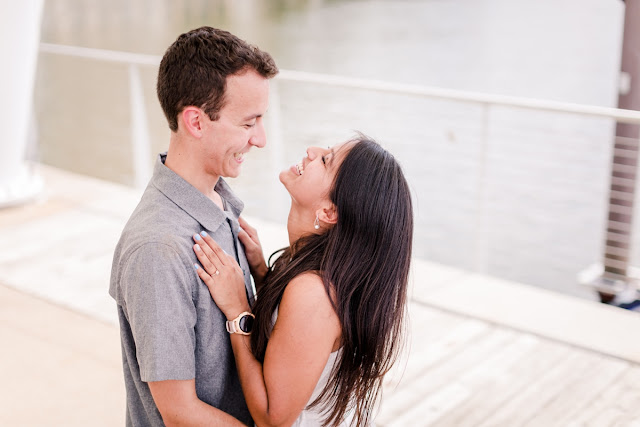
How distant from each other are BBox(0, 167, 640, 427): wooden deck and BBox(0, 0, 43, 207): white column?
81 cm

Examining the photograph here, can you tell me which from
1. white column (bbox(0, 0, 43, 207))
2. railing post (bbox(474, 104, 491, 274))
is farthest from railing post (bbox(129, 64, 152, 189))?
railing post (bbox(474, 104, 491, 274))

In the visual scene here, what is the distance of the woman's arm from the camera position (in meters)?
1.30

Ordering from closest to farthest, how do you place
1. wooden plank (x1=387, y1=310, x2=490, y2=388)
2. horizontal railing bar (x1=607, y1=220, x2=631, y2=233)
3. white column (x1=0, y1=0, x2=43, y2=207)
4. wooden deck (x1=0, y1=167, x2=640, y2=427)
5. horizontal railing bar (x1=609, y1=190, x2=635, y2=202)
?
1. wooden deck (x1=0, y1=167, x2=640, y2=427)
2. wooden plank (x1=387, y1=310, x2=490, y2=388)
3. horizontal railing bar (x1=609, y1=190, x2=635, y2=202)
4. horizontal railing bar (x1=607, y1=220, x2=631, y2=233)
5. white column (x1=0, y1=0, x2=43, y2=207)

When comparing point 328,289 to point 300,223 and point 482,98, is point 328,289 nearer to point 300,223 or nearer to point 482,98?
point 300,223

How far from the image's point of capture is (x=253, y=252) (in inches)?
63.2

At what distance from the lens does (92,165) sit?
37.2 ft

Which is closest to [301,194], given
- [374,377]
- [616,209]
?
[374,377]

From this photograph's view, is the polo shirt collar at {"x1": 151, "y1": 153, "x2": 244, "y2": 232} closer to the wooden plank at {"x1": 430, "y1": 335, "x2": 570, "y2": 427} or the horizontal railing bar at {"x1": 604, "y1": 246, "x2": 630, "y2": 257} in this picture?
the wooden plank at {"x1": 430, "y1": 335, "x2": 570, "y2": 427}

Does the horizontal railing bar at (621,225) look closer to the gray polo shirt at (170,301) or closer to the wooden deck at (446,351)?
the wooden deck at (446,351)

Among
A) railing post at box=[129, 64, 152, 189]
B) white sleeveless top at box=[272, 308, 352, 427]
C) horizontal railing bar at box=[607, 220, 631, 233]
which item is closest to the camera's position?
white sleeveless top at box=[272, 308, 352, 427]

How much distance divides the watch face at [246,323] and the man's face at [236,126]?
26 centimetres

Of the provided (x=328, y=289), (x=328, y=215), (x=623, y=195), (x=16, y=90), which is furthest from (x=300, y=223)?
(x=16, y=90)

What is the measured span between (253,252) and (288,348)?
0.35 m

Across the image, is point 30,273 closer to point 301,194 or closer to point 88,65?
point 301,194
